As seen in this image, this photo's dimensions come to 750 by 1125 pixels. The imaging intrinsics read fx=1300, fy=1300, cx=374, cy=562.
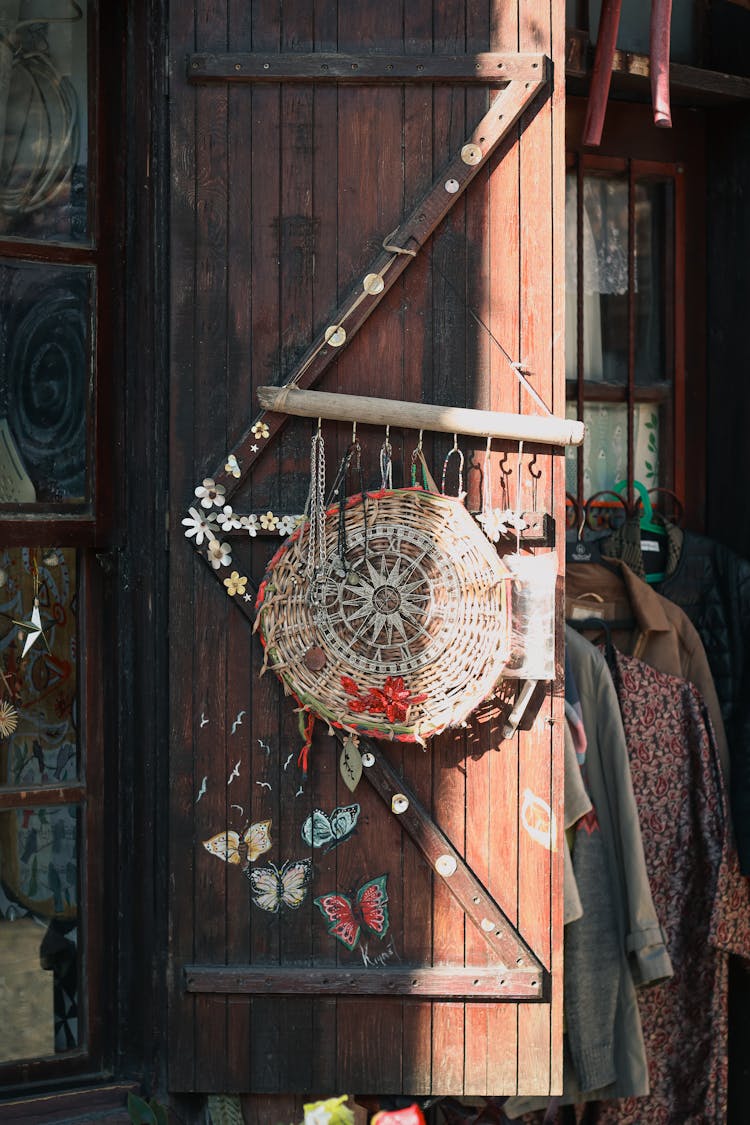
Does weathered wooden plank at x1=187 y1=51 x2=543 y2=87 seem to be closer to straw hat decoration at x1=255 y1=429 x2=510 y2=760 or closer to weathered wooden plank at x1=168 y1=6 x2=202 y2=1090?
weathered wooden plank at x1=168 y1=6 x2=202 y2=1090

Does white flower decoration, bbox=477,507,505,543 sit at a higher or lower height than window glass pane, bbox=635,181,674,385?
lower

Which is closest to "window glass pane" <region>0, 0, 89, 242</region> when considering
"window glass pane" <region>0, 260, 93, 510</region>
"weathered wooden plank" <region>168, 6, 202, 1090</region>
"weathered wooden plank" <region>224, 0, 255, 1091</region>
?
"window glass pane" <region>0, 260, 93, 510</region>

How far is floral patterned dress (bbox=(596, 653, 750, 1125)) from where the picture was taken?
334 cm

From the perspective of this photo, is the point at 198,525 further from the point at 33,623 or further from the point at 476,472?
the point at 476,472

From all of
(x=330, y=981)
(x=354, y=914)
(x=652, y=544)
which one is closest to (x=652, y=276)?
(x=652, y=544)

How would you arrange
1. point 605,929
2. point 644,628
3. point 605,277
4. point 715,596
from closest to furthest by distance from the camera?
point 605,929
point 644,628
point 715,596
point 605,277

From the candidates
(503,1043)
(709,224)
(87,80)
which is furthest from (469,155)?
(503,1043)

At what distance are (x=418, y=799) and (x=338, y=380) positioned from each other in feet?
2.96

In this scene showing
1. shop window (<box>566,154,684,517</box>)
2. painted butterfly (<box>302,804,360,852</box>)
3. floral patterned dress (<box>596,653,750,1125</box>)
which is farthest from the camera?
shop window (<box>566,154,684,517</box>)

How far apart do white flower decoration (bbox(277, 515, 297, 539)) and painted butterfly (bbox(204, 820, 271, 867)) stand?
61 cm

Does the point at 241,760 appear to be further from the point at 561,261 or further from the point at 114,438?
the point at 561,261

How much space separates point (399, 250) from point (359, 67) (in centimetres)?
39

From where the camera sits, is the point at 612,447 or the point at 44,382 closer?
the point at 44,382

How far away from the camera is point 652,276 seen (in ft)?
12.4
